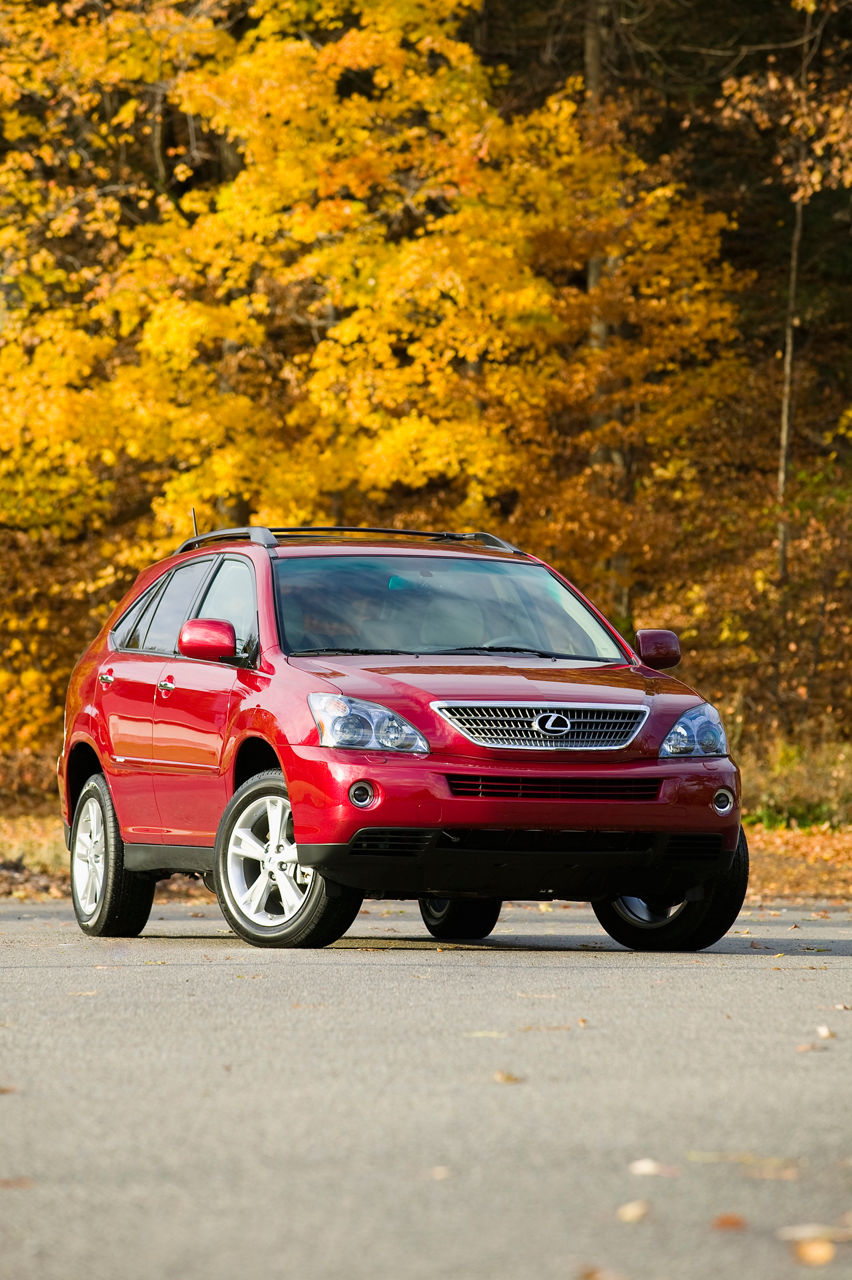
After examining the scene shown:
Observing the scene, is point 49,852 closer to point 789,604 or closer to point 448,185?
point 448,185

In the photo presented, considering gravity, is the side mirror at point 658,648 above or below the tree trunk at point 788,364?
below

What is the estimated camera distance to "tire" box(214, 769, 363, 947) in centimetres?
962

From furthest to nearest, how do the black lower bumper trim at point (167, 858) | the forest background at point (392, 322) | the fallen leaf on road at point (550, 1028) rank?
the forest background at point (392, 322) → the black lower bumper trim at point (167, 858) → the fallen leaf on road at point (550, 1028)

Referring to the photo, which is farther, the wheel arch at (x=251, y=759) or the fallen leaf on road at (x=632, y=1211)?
the wheel arch at (x=251, y=759)

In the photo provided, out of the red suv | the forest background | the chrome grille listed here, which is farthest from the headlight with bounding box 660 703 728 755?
the forest background

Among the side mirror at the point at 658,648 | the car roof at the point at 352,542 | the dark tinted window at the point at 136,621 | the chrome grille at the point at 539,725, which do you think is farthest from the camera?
the dark tinted window at the point at 136,621

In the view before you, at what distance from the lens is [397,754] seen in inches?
369

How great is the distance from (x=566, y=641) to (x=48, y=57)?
63.2 ft

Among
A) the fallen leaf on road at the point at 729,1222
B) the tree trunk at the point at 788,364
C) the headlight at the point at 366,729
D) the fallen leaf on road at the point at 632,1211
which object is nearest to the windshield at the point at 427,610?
the headlight at the point at 366,729

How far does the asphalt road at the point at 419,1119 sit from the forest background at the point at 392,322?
51.4ft

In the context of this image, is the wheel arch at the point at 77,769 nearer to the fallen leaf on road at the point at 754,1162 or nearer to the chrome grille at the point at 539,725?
the chrome grille at the point at 539,725

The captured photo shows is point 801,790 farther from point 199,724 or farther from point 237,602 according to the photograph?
point 199,724

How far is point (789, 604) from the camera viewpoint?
28.5 meters

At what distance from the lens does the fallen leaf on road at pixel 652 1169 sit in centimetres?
486
